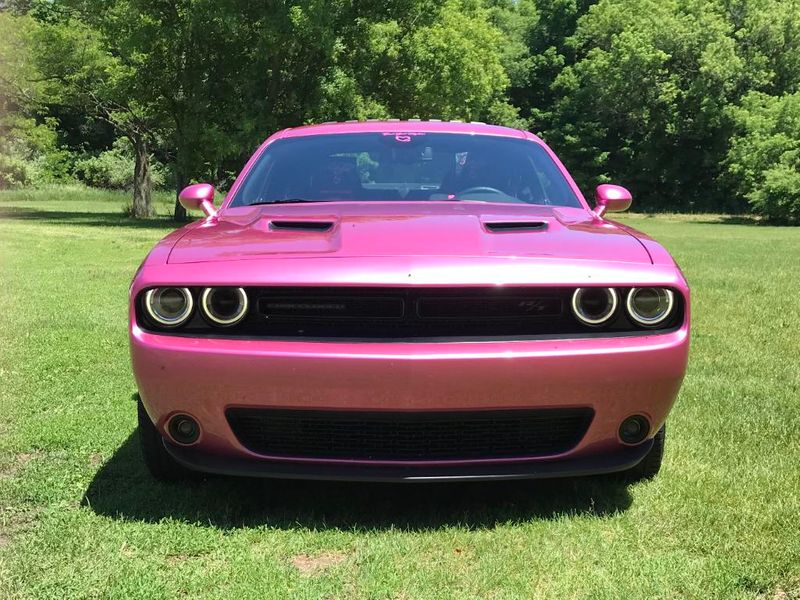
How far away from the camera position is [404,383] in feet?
7.78

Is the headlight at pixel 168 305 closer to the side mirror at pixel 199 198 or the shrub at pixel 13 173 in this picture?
the side mirror at pixel 199 198

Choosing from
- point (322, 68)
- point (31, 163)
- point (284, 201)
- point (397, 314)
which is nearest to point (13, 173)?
point (31, 163)

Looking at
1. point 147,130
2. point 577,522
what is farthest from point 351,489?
point 147,130

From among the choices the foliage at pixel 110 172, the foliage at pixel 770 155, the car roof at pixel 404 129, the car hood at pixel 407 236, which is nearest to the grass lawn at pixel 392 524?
the car hood at pixel 407 236

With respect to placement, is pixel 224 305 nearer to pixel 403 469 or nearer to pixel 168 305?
pixel 168 305

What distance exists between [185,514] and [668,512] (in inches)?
70.5

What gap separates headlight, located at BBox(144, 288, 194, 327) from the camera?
2.50 meters

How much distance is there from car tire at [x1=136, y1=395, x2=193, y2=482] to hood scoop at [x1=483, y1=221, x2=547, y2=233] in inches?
57.8

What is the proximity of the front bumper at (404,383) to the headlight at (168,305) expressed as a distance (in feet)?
0.20

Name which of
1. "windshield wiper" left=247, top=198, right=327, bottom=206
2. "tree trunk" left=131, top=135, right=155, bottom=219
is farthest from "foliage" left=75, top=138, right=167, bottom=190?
"windshield wiper" left=247, top=198, right=327, bottom=206

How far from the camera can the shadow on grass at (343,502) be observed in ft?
9.00

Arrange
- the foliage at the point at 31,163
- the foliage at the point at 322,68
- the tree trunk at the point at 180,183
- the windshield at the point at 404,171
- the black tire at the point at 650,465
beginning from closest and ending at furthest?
the black tire at the point at 650,465 < the windshield at the point at 404,171 < the foliage at the point at 322,68 < the tree trunk at the point at 180,183 < the foliage at the point at 31,163

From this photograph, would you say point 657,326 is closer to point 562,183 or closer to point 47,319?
point 562,183

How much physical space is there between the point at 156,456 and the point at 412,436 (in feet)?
3.47
